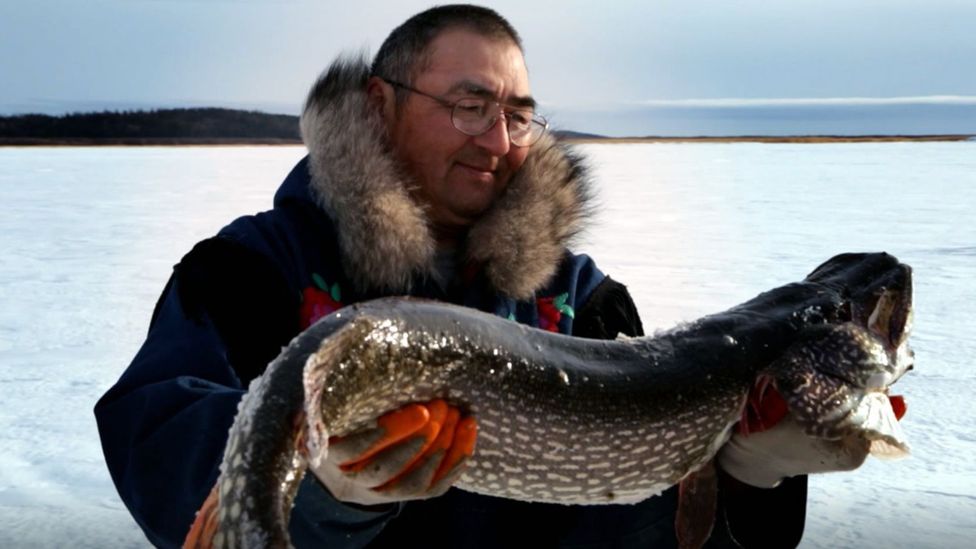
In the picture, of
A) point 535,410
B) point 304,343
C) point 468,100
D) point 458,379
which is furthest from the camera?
point 468,100

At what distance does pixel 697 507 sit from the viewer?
232 centimetres

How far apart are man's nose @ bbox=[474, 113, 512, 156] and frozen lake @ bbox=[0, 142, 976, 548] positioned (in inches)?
15.9

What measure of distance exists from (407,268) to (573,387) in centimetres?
79

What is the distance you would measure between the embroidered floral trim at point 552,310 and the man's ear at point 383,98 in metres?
0.71

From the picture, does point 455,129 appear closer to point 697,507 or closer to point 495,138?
point 495,138

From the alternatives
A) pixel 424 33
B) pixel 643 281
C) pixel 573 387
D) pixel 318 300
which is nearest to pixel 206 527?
pixel 573 387

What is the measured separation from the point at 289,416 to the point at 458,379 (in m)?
0.43

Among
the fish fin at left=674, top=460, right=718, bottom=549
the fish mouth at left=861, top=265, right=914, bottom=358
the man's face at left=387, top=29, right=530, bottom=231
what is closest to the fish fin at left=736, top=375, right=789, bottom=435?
the fish fin at left=674, top=460, right=718, bottom=549

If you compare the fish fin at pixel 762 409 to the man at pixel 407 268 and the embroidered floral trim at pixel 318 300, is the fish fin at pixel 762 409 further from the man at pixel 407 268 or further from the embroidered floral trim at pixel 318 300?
the embroidered floral trim at pixel 318 300

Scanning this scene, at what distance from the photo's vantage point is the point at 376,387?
1.65 metres

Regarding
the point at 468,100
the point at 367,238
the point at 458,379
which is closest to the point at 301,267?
the point at 367,238

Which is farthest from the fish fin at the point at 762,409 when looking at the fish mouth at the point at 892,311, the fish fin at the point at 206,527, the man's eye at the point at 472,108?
the fish fin at the point at 206,527

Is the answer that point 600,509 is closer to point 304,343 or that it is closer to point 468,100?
point 468,100

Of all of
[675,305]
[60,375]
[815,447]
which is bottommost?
[60,375]
